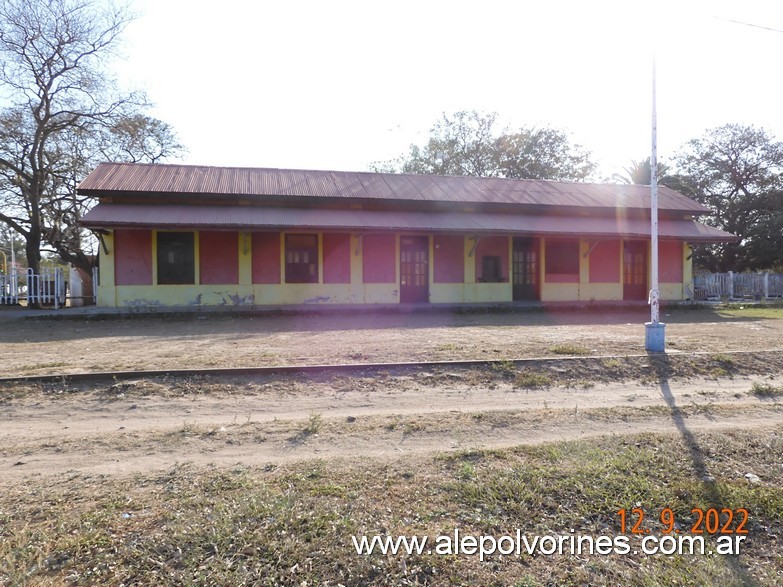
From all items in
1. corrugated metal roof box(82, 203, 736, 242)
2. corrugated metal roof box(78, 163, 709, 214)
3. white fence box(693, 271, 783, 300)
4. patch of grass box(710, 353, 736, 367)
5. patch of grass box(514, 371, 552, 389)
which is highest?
corrugated metal roof box(78, 163, 709, 214)

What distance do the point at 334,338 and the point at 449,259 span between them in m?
9.21

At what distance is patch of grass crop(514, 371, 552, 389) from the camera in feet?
20.7

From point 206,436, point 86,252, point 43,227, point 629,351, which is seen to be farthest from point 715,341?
point 86,252

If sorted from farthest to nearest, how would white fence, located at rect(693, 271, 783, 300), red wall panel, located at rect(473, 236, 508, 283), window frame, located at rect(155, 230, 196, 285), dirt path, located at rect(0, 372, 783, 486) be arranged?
white fence, located at rect(693, 271, 783, 300) → red wall panel, located at rect(473, 236, 508, 283) → window frame, located at rect(155, 230, 196, 285) → dirt path, located at rect(0, 372, 783, 486)

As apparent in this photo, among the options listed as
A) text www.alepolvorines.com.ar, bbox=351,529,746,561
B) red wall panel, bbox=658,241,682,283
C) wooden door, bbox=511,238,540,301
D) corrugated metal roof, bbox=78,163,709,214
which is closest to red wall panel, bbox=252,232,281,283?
corrugated metal roof, bbox=78,163,709,214

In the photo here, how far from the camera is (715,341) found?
934cm

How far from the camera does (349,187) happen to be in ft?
61.1

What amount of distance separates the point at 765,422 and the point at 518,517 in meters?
3.67

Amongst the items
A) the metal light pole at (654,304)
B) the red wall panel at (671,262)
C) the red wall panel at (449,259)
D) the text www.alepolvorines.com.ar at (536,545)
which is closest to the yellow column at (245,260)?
the red wall panel at (449,259)

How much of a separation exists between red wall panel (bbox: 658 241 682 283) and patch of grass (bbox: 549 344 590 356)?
13.8m

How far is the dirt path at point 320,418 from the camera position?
403 centimetres

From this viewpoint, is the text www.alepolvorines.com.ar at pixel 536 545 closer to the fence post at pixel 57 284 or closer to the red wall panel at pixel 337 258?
the red wall panel at pixel 337 258

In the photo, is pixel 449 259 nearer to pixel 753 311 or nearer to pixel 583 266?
pixel 583 266

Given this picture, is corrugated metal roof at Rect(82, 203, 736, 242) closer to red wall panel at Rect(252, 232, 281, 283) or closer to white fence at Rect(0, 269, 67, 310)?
red wall panel at Rect(252, 232, 281, 283)
